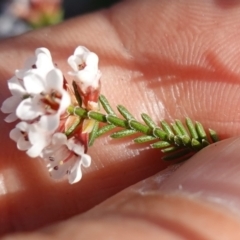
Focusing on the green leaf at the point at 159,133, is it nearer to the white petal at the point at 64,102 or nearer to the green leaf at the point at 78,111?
the green leaf at the point at 78,111

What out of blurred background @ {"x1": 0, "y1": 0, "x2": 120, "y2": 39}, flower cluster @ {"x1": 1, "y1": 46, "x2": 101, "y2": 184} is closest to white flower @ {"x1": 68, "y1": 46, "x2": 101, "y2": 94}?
flower cluster @ {"x1": 1, "y1": 46, "x2": 101, "y2": 184}

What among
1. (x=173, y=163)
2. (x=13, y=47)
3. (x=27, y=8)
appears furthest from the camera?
(x=27, y=8)

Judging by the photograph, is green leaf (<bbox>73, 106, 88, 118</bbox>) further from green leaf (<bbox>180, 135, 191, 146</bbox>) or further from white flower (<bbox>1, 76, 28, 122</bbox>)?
green leaf (<bbox>180, 135, 191, 146</bbox>)

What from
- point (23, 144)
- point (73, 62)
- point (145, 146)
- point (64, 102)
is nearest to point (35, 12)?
point (145, 146)

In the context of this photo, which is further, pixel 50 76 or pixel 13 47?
pixel 13 47

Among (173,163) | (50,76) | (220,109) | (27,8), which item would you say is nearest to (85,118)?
(50,76)

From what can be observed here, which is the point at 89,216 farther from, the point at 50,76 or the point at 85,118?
the point at 50,76
